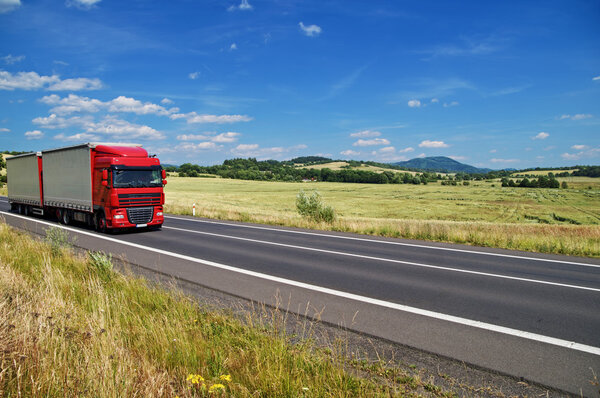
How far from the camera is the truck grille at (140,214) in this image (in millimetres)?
15586

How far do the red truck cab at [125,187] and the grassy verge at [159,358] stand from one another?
10174 mm

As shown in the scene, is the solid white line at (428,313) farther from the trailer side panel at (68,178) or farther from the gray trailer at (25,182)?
the gray trailer at (25,182)

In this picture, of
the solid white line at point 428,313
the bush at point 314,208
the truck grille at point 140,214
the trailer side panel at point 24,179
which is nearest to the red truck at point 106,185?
the truck grille at point 140,214

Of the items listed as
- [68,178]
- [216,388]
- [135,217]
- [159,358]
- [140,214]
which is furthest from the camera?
[68,178]

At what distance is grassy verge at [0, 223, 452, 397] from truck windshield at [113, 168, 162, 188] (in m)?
10.3

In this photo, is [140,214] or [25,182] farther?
[25,182]

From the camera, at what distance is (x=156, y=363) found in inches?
148

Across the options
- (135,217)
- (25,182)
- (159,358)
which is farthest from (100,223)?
(159,358)

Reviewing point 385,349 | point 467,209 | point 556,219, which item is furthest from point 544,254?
point 467,209

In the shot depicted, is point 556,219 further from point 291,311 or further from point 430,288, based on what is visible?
point 291,311

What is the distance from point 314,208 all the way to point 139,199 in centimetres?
977

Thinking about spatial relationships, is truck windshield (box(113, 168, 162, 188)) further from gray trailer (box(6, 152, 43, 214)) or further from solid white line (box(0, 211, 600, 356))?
gray trailer (box(6, 152, 43, 214))

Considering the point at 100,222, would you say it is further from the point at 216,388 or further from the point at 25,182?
the point at 216,388

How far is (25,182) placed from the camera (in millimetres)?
22219
